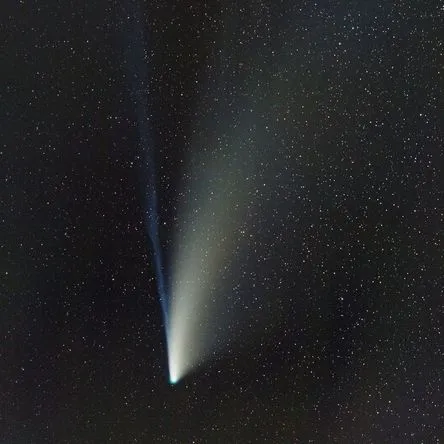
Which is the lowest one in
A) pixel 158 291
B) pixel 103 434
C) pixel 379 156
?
pixel 103 434

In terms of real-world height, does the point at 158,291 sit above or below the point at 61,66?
below

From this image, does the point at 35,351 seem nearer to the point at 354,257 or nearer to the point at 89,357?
the point at 89,357

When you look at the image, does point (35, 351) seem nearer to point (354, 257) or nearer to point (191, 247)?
point (191, 247)

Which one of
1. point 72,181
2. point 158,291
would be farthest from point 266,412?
point 72,181

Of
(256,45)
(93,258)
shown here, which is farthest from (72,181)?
(256,45)

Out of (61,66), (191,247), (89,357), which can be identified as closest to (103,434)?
(89,357)

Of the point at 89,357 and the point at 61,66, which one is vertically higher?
the point at 61,66

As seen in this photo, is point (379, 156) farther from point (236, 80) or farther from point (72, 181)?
point (72, 181)
